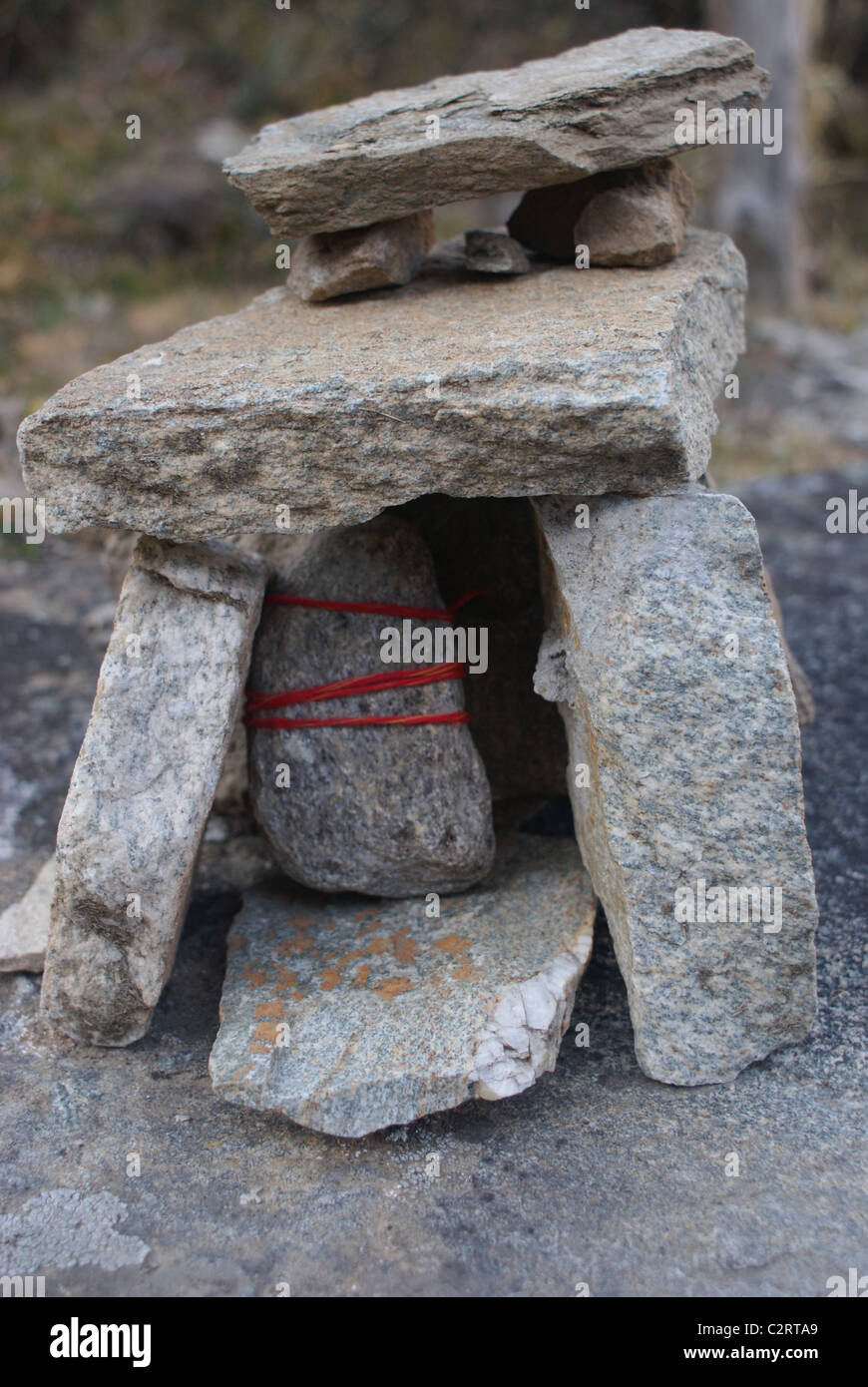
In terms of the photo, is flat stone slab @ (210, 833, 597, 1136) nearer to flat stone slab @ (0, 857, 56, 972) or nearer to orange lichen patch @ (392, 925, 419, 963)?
orange lichen patch @ (392, 925, 419, 963)

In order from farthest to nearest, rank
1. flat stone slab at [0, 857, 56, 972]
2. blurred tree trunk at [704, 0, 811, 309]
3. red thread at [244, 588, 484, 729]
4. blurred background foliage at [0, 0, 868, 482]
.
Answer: blurred background foliage at [0, 0, 868, 482], blurred tree trunk at [704, 0, 811, 309], flat stone slab at [0, 857, 56, 972], red thread at [244, 588, 484, 729]

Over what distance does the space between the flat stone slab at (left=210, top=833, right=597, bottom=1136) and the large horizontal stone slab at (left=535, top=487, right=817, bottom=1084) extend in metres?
0.23

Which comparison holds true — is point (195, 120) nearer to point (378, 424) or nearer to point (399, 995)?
point (378, 424)

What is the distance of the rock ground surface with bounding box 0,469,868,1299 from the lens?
1979mm

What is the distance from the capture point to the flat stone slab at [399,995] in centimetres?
220

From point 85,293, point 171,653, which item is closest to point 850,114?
point 85,293

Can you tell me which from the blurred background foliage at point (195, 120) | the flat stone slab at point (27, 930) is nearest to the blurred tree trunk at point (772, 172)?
the blurred background foliage at point (195, 120)

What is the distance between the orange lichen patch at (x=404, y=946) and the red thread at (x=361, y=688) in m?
0.46

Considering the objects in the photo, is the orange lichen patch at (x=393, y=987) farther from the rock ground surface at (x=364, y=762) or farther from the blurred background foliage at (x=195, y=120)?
the blurred background foliage at (x=195, y=120)

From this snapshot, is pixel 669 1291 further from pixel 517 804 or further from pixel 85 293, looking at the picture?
pixel 85 293

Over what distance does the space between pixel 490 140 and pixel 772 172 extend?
19.4 ft

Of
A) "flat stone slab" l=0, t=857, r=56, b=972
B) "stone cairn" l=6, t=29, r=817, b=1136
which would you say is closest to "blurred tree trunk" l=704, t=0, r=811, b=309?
"stone cairn" l=6, t=29, r=817, b=1136

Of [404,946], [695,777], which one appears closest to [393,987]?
[404,946]

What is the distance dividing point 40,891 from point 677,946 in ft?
5.11
